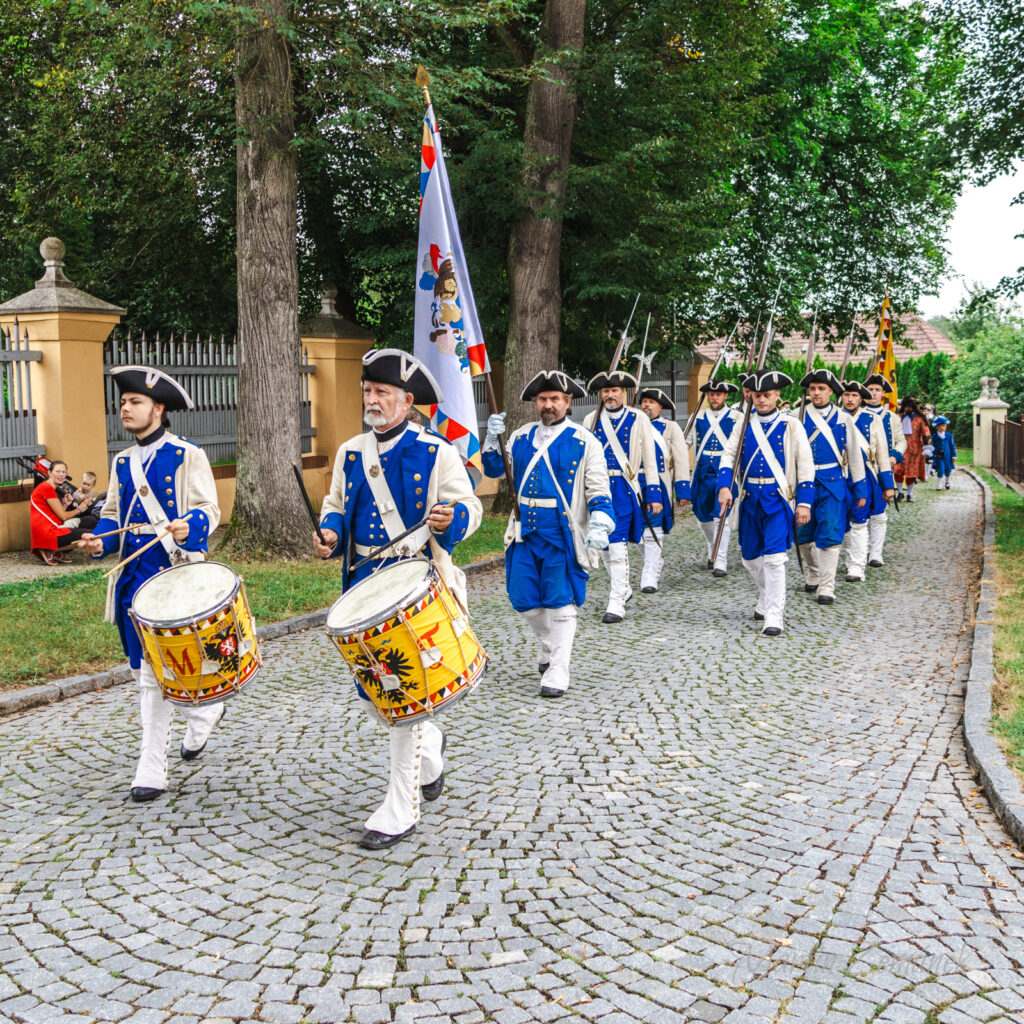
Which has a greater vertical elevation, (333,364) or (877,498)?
(333,364)

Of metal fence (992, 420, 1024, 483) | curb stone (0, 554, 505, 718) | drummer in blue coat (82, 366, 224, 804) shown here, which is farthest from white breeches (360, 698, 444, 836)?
metal fence (992, 420, 1024, 483)

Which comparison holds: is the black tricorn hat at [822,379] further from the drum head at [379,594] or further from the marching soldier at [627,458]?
the drum head at [379,594]

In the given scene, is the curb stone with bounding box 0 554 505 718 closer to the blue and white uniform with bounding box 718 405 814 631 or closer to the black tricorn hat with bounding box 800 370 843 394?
the blue and white uniform with bounding box 718 405 814 631

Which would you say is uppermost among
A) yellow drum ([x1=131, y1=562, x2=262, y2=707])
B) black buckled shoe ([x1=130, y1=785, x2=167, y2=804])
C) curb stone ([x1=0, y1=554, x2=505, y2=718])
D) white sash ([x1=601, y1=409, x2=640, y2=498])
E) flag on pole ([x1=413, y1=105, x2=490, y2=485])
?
flag on pole ([x1=413, y1=105, x2=490, y2=485])

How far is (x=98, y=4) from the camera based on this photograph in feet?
35.0

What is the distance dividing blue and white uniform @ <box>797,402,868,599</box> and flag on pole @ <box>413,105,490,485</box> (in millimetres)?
4535

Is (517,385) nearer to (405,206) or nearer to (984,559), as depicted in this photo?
(405,206)

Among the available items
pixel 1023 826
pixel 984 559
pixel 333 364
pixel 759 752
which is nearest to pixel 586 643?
pixel 759 752

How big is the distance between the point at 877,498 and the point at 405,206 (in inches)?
318

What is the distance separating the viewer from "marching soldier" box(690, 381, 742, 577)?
12016 mm

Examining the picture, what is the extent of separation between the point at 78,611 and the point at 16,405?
409 cm

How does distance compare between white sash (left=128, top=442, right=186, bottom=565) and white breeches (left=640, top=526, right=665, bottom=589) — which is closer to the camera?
white sash (left=128, top=442, right=186, bottom=565)

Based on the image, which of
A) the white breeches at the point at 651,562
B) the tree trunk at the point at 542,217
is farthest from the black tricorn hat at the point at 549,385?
the tree trunk at the point at 542,217

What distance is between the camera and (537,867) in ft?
14.0
